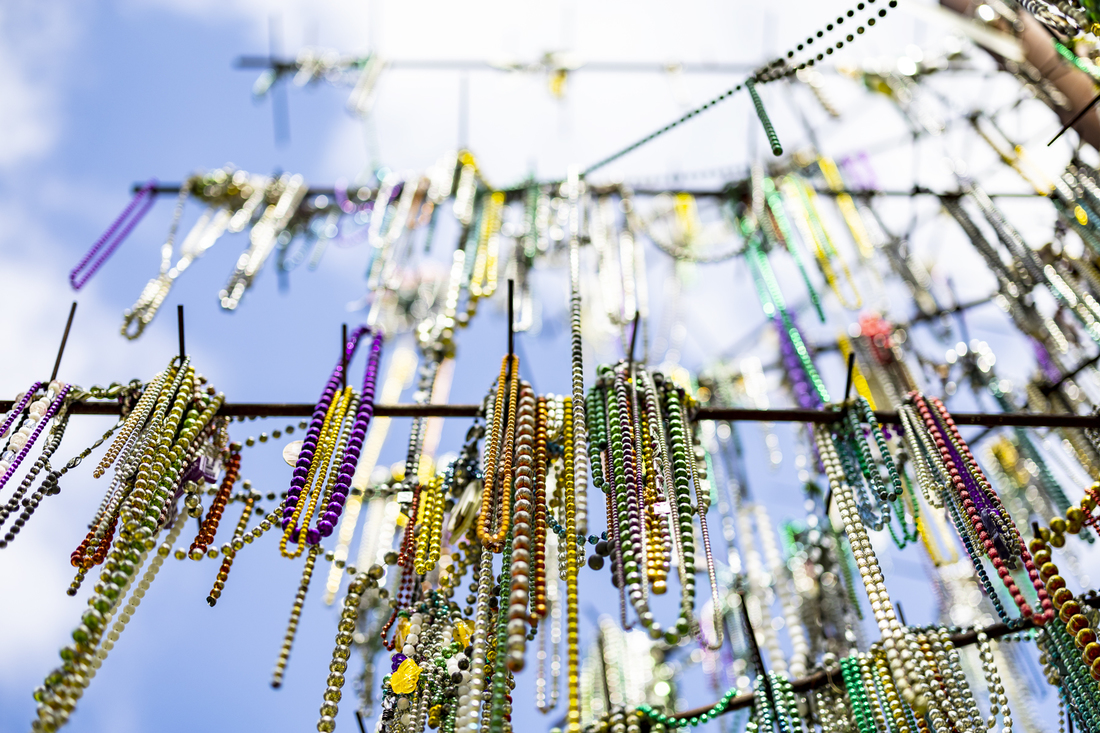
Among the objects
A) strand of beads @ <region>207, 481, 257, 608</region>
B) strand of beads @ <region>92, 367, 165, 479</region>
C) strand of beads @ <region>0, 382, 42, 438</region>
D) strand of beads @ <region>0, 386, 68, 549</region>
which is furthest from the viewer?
strand of beads @ <region>0, 382, 42, 438</region>

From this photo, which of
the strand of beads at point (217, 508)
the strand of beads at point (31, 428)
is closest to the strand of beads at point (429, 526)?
the strand of beads at point (217, 508)

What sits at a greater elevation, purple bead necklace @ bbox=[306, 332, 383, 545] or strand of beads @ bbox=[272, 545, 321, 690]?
purple bead necklace @ bbox=[306, 332, 383, 545]

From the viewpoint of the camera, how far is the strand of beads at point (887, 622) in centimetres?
257

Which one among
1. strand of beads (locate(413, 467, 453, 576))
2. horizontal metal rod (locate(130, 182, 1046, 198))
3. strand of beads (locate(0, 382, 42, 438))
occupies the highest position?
horizontal metal rod (locate(130, 182, 1046, 198))

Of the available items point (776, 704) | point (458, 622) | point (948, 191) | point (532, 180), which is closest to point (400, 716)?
point (458, 622)

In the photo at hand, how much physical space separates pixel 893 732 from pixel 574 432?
1796 mm

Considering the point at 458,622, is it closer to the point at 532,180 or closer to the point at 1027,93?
the point at 532,180

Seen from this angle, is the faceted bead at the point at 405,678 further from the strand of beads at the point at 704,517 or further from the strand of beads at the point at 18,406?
the strand of beads at the point at 18,406

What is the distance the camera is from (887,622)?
270 cm

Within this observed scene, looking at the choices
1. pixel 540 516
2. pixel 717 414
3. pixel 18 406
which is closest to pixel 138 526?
pixel 18 406

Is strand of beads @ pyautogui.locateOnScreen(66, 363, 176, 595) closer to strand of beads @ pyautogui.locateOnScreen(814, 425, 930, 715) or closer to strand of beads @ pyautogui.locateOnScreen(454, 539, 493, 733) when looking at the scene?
strand of beads @ pyautogui.locateOnScreen(454, 539, 493, 733)

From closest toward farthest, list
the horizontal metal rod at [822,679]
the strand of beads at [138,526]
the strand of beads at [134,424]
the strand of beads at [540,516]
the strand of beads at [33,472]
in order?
the strand of beads at [138,526]
the strand of beads at [540,516]
the strand of beads at [33,472]
the strand of beads at [134,424]
the horizontal metal rod at [822,679]

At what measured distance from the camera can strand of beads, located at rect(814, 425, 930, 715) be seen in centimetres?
257

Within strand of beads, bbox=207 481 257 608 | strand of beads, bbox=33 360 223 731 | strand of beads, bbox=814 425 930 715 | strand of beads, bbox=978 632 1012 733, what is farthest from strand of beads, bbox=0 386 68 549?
strand of beads, bbox=978 632 1012 733
